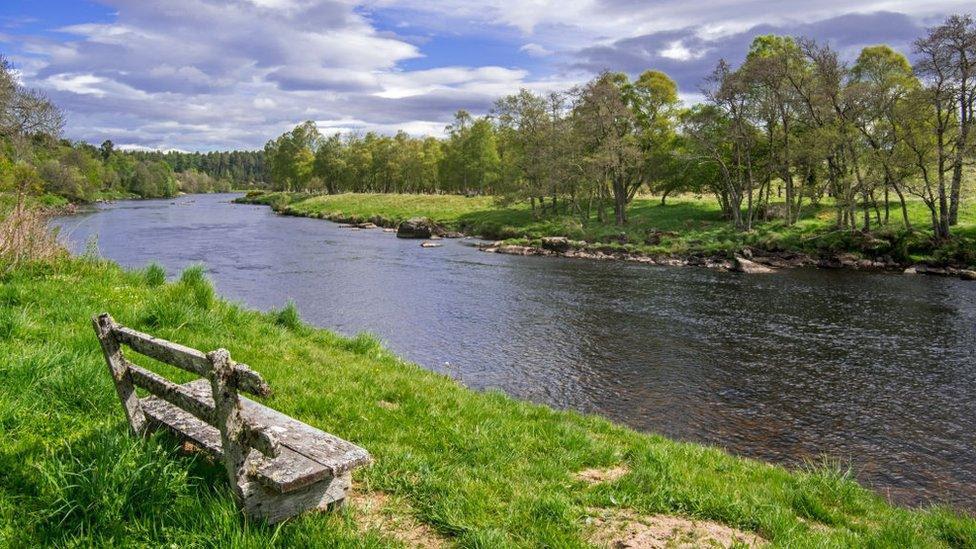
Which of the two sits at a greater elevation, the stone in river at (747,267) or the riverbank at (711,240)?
the riverbank at (711,240)

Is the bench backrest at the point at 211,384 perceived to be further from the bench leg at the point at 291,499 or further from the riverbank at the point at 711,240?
the riverbank at the point at 711,240

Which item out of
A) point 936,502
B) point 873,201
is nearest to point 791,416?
point 936,502

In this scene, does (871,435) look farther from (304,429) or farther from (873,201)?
(873,201)

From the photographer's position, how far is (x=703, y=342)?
795 inches

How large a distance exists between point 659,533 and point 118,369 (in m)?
4.89

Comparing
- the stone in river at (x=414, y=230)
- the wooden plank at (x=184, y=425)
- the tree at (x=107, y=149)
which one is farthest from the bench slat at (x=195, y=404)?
the tree at (x=107, y=149)

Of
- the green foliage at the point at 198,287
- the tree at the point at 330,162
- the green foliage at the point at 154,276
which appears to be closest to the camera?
the green foliage at the point at 198,287

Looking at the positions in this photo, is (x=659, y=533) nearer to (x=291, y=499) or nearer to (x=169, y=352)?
(x=291, y=499)

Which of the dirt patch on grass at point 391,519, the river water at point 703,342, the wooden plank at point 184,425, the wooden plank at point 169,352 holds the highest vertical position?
the wooden plank at point 169,352

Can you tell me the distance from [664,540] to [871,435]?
965 centimetres

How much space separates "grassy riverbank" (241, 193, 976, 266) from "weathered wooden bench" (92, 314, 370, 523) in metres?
41.2

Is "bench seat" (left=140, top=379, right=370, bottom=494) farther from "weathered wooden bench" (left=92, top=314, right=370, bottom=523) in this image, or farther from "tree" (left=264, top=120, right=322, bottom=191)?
"tree" (left=264, top=120, right=322, bottom=191)

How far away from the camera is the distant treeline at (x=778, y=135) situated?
123ft

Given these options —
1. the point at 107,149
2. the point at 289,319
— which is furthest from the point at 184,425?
the point at 107,149
